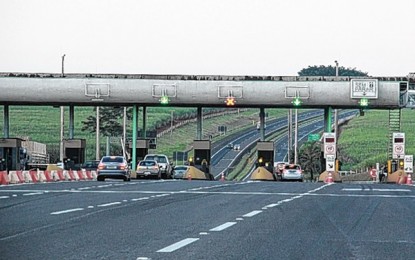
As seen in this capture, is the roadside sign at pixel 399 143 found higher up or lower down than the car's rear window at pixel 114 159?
higher up

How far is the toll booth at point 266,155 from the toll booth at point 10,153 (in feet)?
53.0

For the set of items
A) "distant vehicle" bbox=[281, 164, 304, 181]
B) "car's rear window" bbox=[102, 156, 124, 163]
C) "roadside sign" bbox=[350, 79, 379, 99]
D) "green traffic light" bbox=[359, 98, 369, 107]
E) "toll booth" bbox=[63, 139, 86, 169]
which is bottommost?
"distant vehicle" bbox=[281, 164, 304, 181]

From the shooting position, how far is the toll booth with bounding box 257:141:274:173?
7462cm

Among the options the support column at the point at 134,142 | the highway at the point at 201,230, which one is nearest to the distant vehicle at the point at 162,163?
the support column at the point at 134,142

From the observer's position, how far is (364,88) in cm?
7150

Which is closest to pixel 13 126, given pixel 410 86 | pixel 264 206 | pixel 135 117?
pixel 135 117

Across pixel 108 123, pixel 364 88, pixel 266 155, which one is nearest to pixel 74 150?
pixel 266 155

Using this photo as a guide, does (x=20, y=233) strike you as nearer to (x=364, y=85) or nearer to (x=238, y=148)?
(x=364, y=85)

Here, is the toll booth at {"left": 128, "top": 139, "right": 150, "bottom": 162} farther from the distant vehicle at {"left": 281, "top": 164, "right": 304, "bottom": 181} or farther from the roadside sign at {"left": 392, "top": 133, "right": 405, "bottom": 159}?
the roadside sign at {"left": 392, "top": 133, "right": 405, "bottom": 159}

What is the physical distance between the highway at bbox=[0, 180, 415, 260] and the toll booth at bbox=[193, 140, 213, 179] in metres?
46.8

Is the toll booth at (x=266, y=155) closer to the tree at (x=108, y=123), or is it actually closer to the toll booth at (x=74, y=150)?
the toll booth at (x=74, y=150)

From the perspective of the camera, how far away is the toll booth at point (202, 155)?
244 ft

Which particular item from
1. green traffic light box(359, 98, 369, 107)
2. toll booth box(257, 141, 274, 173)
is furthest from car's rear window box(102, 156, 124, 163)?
green traffic light box(359, 98, 369, 107)

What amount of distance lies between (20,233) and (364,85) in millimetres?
56746
